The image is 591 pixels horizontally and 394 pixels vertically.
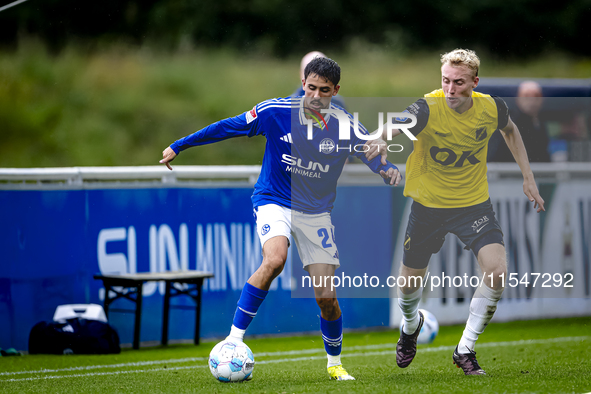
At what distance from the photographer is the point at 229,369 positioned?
13.9 ft

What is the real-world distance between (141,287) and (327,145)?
2.52m

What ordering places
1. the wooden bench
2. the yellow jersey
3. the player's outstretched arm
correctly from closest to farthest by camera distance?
1. the yellow jersey
2. the player's outstretched arm
3. the wooden bench

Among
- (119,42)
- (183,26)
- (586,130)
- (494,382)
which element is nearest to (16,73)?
(119,42)

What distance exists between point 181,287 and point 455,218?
9.94 ft

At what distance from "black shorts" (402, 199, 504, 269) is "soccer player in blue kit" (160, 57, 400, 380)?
1.71 ft

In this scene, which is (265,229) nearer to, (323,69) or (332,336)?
(332,336)

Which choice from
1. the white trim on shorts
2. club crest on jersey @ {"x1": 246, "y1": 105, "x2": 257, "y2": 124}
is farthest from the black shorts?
club crest on jersey @ {"x1": 246, "y1": 105, "x2": 257, "y2": 124}

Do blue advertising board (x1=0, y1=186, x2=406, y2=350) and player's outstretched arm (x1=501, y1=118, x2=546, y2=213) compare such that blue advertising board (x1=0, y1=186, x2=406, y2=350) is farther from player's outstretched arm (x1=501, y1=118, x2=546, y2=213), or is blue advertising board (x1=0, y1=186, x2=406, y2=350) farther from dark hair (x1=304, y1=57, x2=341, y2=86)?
dark hair (x1=304, y1=57, x2=341, y2=86)

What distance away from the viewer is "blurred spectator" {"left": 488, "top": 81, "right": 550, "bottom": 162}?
5.10 metres

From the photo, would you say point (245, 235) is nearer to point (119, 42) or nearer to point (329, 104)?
point (329, 104)

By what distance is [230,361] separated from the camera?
4.21 metres

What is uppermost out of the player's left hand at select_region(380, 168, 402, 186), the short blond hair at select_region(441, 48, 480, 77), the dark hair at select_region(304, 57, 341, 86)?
the short blond hair at select_region(441, 48, 480, 77)

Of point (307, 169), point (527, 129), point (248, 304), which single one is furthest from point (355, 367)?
point (527, 129)

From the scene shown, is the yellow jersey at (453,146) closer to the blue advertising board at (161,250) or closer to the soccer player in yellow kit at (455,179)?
the soccer player in yellow kit at (455,179)
